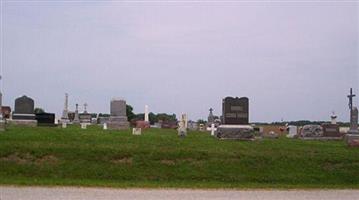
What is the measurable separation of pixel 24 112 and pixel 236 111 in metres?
15.5

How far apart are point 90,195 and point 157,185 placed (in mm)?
3052

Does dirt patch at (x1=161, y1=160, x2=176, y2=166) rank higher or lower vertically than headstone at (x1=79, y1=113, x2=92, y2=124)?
lower

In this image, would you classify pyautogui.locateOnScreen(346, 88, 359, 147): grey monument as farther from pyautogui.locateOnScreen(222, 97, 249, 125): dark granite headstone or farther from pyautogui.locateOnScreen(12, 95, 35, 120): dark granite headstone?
pyautogui.locateOnScreen(12, 95, 35, 120): dark granite headstone

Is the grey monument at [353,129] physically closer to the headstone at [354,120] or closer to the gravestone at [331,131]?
the headstone at [354,120]

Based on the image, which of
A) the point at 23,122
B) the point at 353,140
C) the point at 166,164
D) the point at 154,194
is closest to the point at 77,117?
the point at 23,122

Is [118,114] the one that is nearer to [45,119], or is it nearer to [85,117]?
[45,119]

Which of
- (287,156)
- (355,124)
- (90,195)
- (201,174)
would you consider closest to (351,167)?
(287,156)

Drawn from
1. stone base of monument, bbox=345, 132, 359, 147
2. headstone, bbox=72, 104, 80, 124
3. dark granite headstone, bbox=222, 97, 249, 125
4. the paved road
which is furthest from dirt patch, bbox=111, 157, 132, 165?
headstone, bbox=72, 104, 80, 124

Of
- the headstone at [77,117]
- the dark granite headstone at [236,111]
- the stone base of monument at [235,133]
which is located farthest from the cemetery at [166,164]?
the headstone at [77,117]

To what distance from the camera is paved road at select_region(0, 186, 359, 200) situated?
493 inches

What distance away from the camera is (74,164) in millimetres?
17203

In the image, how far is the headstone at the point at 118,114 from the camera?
123 feet

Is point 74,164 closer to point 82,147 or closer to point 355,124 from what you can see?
point 82,147

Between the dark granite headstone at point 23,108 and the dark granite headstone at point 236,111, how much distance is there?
1444 centimetres
